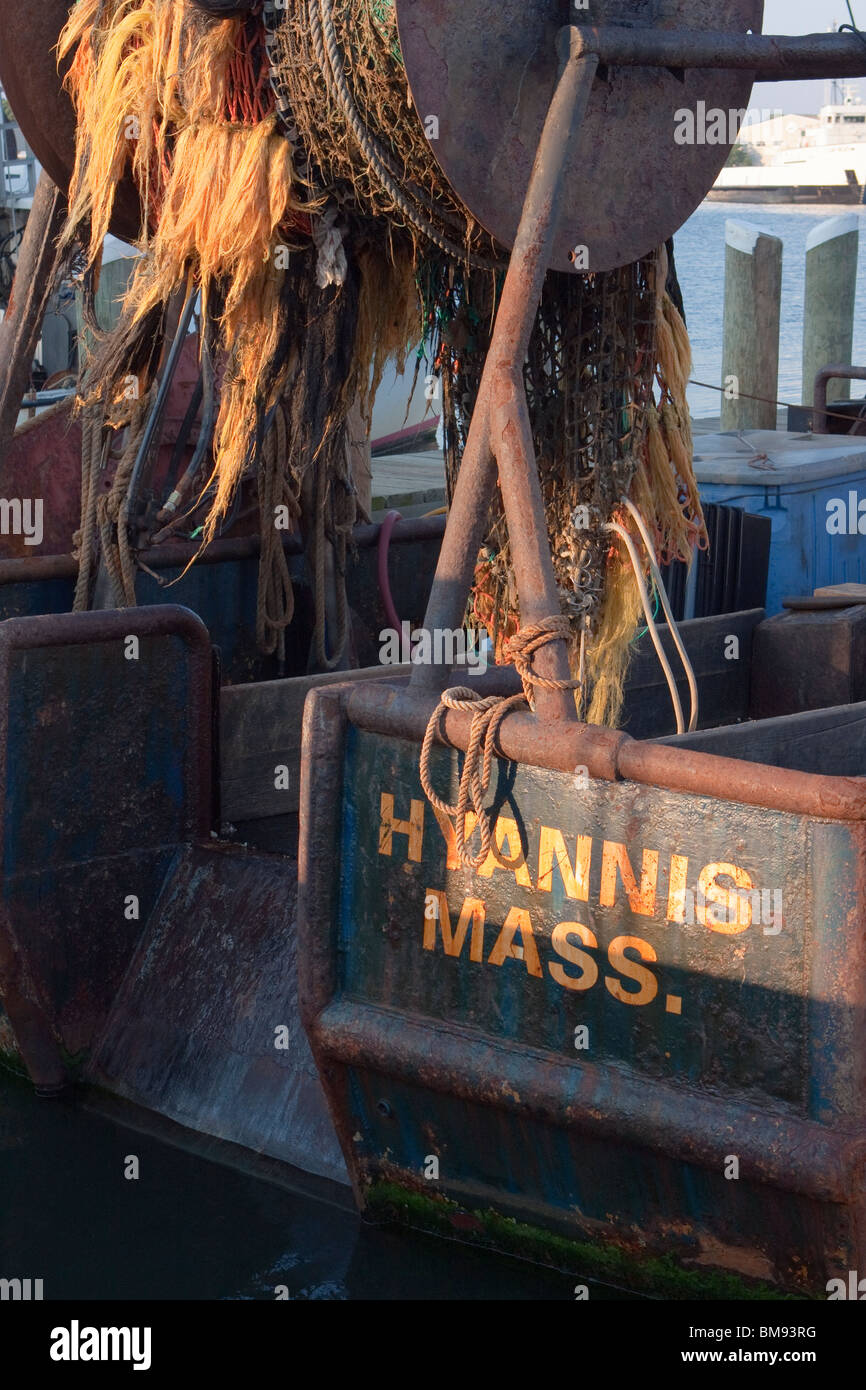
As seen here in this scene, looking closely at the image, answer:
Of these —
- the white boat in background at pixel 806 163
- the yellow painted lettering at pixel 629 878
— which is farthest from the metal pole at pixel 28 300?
the white boat in background at pixel 806 163

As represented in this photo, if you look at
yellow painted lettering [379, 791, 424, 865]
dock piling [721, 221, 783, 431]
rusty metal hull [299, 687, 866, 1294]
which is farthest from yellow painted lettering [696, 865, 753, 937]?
dock piling [721, 221, 783, 431]

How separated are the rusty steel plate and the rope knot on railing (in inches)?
48.8

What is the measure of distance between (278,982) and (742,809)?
1.90 m

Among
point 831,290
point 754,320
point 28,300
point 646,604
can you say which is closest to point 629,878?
point 646,604

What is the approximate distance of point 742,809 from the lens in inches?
140

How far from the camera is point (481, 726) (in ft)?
12.6

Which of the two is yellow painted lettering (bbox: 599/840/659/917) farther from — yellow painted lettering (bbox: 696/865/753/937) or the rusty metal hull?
yellow painted lettering (bbox: 696/865/753/937)

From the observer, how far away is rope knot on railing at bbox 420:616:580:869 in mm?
3850

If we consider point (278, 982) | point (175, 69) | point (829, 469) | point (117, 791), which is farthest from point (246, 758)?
point (829, 469)

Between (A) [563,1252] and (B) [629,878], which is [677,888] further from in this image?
(A) [563,1252]

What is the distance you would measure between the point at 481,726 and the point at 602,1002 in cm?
66

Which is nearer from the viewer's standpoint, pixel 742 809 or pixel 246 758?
pixel 742 809

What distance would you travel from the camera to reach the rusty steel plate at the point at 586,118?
442 centimetres

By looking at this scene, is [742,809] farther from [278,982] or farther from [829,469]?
[829,469]
